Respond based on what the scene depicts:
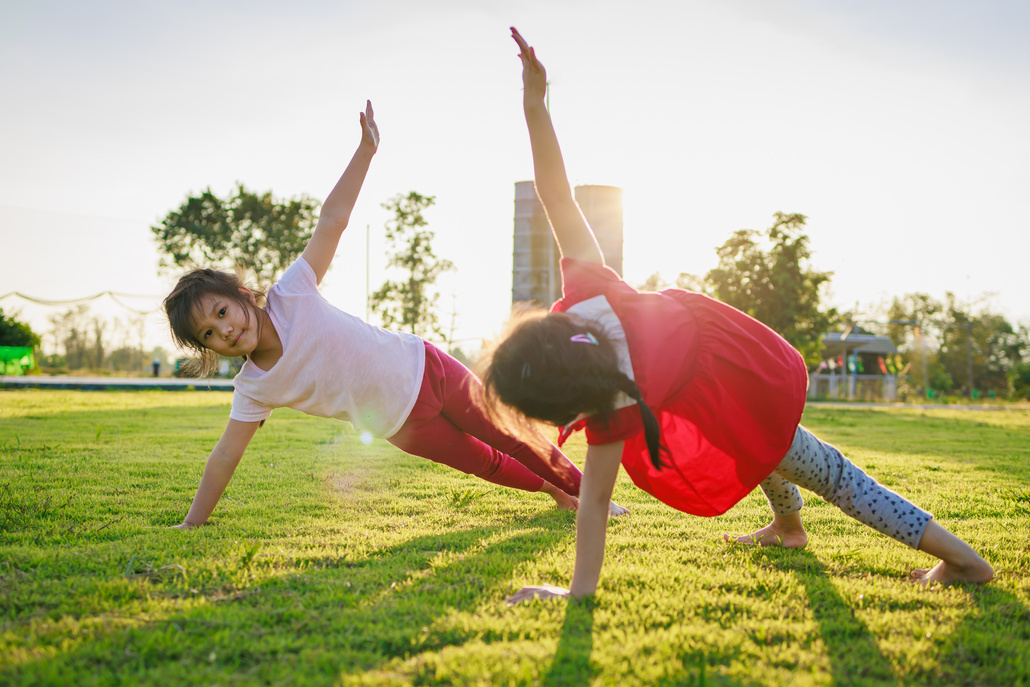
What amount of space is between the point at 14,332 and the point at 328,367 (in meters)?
25.7

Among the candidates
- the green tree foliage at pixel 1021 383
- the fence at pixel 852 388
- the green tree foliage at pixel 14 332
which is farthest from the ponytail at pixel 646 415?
the green tree foliage at pixel 1021 383

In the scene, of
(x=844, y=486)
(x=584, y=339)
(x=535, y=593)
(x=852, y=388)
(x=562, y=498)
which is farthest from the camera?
(x=852, y=388)

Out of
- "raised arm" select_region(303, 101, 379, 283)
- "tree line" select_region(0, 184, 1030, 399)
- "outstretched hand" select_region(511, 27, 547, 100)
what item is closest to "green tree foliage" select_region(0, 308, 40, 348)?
"tree line" select_region(0, 184, 1030, 399)

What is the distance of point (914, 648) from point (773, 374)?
2.92 feet

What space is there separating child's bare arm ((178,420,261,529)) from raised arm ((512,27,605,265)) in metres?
1.68

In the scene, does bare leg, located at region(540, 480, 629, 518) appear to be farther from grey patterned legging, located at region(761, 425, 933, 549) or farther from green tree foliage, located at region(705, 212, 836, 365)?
green tree foliage, located at region(705, 212, 836, 365)

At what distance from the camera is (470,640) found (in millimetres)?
1671

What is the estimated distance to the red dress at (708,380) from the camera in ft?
6.90

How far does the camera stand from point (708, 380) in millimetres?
2182

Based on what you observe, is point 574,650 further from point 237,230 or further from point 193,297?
point 237,230

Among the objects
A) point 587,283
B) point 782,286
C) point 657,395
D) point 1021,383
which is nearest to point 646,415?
point 657,395

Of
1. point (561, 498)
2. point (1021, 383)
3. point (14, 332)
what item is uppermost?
point (14, 332)

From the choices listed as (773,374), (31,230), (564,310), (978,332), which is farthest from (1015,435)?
(978,332)

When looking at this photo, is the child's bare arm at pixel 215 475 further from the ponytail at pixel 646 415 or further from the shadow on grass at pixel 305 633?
the ponytail at pixel 646 415
